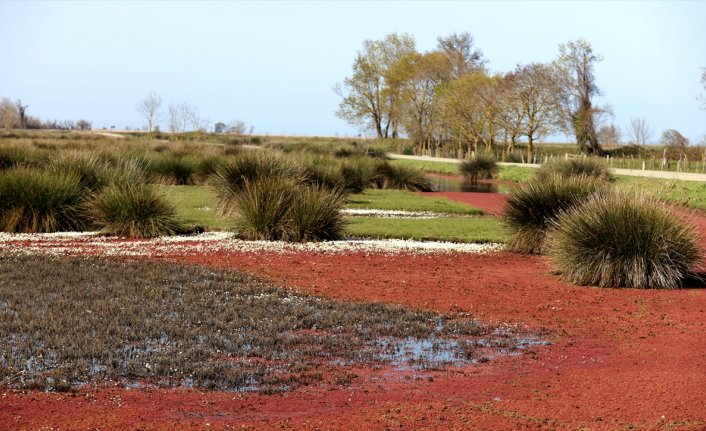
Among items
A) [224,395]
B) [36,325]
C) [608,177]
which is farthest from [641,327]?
[608,177]

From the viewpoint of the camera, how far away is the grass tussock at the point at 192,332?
839cm

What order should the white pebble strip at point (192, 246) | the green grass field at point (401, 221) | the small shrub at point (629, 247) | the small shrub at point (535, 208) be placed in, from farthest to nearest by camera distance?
the green grass field at point (401, 221), the small shrub at point (535, 208), the white pebble strip at point (192, 246), the small shrub at point (629, 247)

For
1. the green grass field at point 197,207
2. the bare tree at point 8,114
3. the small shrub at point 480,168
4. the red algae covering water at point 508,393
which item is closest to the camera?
the red algae covering water at point 508,393

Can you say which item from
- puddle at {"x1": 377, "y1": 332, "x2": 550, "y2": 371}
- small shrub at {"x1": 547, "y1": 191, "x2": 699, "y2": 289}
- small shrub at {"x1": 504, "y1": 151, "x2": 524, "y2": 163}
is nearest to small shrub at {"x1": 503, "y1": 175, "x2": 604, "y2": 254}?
small shrub at {"x1": 547, "y1": 191, "x2": 699, "y2": 289}

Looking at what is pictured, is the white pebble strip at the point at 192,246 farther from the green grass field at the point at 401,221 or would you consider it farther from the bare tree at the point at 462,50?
the bare tree at the point at 462,50

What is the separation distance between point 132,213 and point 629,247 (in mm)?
10700

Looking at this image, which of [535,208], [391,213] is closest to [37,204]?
[391,213]

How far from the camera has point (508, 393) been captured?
8109 mm

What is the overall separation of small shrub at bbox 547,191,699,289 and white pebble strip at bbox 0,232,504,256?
3738 millimetres

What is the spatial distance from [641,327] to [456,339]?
2558mm

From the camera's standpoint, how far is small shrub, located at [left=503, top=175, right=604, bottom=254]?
1812 centimetres

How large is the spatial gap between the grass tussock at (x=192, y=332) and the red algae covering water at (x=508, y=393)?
438 millimetres

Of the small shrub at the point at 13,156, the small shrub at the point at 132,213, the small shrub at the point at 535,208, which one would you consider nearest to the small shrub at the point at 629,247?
the small shrub at the point at 535,208

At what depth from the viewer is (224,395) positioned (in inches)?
308
